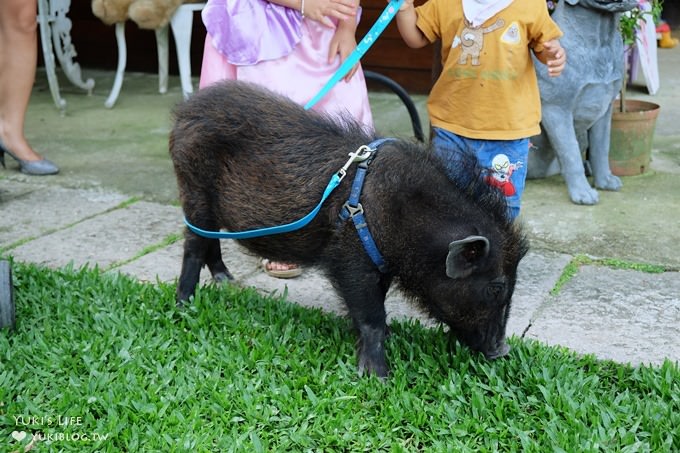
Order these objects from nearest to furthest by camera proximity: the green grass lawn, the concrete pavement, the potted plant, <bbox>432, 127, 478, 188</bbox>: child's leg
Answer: the green grass lawn → <bbox>432, 127, 478, 188</bbox>: child's leg → the concrete pavement → the potted plant

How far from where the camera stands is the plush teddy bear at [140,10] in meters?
7.66

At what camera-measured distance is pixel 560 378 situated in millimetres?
3158

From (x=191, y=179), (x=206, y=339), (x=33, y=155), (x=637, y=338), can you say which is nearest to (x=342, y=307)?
(x=206, y=339)

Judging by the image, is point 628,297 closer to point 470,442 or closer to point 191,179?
point 470,442

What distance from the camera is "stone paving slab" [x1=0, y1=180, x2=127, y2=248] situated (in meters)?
4.84

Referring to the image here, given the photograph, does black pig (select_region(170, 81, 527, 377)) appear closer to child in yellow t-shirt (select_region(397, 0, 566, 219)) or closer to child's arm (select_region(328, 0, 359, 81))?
child's arm (select_region(328, 0, 359, 81))

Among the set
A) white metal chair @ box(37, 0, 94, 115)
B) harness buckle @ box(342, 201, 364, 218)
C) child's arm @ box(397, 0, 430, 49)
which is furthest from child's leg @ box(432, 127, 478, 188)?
white metal chair @ box(37, 0, 94, 115)

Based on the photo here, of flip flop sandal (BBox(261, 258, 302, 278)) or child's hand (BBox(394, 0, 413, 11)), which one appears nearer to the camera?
child's hand (BBox(394, 0, 413, 11))

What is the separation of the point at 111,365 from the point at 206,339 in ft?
1.31

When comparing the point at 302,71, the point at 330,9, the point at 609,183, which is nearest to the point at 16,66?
the point at 302,71

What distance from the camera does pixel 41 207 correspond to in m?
5.21

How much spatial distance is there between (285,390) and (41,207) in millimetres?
2707

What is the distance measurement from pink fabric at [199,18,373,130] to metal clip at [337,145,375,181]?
765 mm

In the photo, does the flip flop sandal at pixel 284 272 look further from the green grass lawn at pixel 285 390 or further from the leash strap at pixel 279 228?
the leash strap at pixel 279 228
